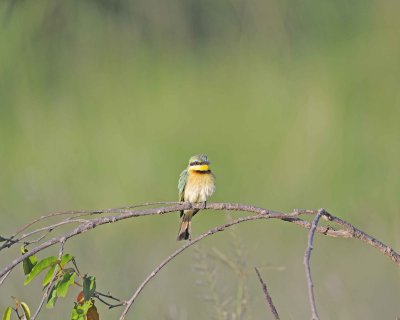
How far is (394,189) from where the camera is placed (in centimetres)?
290

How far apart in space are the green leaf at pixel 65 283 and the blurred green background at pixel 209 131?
0.87m

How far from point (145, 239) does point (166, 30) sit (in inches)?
41.5

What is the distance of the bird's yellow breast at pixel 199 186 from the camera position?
2348 mm

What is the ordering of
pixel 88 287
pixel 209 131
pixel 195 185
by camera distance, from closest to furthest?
pixel 88 287 < pixel 195 185 < pixel 209 131

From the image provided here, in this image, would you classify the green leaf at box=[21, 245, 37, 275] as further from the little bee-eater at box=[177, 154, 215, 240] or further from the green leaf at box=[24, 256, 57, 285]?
the little bee-eater at box=[177, 154, 215, 240]

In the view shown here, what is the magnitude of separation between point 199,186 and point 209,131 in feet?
9.38

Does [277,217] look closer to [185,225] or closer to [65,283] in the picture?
[65,283]

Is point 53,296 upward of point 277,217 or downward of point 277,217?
downward

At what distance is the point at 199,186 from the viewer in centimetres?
235

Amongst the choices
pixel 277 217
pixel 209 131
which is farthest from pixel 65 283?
pixel 209 131

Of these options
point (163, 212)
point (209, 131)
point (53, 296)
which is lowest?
point (53, 296)

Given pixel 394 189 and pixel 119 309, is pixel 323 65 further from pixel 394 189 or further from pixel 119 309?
pixel 119 309

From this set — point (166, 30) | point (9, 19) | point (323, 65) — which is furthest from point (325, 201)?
point (9, 19)

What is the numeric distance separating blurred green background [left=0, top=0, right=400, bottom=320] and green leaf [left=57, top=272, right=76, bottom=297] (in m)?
0.87
